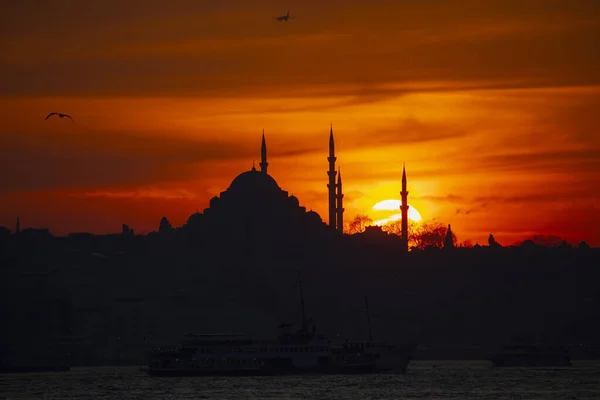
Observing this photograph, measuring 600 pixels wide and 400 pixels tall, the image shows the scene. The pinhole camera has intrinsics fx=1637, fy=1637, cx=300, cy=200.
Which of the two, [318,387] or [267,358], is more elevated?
[267,358]

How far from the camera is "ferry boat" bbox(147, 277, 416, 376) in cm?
15888

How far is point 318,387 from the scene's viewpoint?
467 ft

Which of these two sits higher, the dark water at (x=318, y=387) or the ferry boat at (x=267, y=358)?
the ferry boat at (x=267, y=358)

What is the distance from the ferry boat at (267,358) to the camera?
158875 millimetres

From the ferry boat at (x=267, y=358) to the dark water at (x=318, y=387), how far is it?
52.0 inches

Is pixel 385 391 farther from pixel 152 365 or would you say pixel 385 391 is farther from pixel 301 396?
pixel 152 365

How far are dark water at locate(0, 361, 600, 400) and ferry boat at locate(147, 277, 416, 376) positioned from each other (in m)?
1.32

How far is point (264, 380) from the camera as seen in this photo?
505 ft

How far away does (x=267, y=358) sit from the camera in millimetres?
159000

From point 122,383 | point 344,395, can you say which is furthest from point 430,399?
point 122,383

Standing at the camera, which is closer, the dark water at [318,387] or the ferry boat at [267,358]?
the dark water at [318,387]

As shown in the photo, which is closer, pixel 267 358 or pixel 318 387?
pixel 318 387

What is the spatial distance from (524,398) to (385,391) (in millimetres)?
12863

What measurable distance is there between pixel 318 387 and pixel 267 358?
17437 mm
